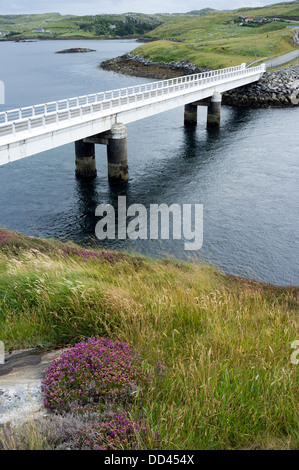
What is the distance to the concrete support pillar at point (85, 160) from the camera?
3669 centimetres

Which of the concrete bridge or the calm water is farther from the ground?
the concrete bridge

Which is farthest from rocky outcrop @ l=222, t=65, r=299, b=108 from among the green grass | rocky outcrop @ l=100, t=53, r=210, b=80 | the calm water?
the green grass

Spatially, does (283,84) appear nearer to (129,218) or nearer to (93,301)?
(129,218)

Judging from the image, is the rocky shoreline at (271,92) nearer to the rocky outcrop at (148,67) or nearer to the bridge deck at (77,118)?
the bridge deck at (77,118)

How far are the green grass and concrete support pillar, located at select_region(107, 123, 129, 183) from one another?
88.3ft

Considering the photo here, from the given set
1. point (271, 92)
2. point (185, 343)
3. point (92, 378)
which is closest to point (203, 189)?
point (185, 343)

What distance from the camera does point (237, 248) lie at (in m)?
25.3

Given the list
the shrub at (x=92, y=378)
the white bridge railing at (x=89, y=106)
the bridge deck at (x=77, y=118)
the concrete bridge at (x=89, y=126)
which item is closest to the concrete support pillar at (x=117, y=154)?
the concrete bridge at (x=89, y=126)

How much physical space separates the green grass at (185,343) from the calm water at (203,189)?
12.3 m

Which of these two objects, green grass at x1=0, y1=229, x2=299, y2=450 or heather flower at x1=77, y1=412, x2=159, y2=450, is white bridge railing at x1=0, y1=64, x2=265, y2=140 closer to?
green grass at x1=0, y1=229, x2=299, y2=450

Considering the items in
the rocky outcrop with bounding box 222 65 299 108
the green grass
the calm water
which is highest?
the rocky outcrop with bounding box 222 65 299 108

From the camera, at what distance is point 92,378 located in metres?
5.45

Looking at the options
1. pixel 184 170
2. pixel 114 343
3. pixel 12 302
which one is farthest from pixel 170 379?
pixel 184 170

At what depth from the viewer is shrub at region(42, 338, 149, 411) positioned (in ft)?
17.0
